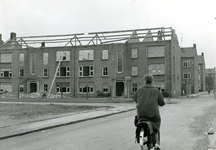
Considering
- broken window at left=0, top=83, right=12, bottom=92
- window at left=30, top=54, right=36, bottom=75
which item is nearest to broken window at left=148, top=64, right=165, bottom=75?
window at left=30, top=54, right=36, bottom=75

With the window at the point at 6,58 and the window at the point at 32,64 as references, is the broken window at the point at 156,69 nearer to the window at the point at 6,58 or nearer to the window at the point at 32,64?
the window at the point at 32,64

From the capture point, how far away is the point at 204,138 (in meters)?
7.95

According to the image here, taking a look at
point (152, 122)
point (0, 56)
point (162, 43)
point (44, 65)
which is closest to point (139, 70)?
point (162, 43)

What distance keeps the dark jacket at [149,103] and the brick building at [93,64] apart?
33.5 m

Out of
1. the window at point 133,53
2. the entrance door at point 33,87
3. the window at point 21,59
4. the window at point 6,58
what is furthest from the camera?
the window at point 6,58

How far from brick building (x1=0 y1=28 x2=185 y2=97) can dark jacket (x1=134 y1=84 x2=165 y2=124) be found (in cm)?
3352

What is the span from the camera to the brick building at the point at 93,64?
4041 cm

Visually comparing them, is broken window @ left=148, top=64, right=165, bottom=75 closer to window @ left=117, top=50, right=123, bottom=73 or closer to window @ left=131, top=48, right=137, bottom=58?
window @ left=131, top=48, right=137, bottom=58

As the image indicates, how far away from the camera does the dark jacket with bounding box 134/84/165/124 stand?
5480mm

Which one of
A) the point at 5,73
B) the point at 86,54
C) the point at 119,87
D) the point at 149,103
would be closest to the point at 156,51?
the point at 119,87

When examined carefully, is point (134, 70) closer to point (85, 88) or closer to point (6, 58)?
point (85, 88)

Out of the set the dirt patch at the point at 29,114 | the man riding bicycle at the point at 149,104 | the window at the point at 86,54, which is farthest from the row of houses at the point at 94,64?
the man riding bicycle at the point at 149,104

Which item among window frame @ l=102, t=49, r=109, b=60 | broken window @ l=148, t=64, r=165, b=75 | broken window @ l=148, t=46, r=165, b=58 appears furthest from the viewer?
window frame @ l=102, t=49, r=109, b=60

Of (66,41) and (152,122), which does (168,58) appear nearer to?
(66,41)
